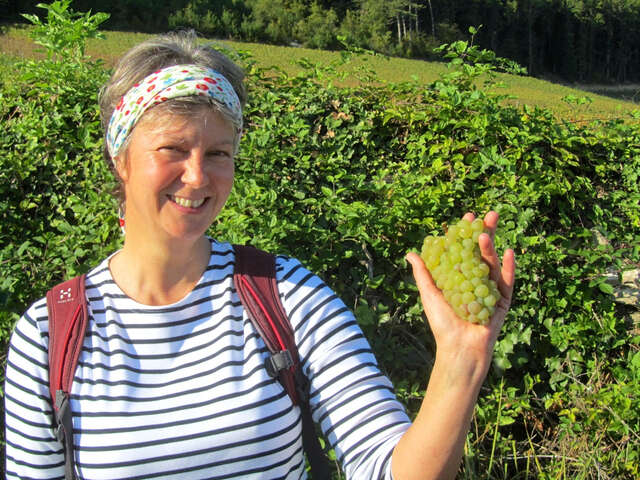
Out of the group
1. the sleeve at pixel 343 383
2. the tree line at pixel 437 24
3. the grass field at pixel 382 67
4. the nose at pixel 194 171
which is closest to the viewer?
the sleeve at pixel 343 383

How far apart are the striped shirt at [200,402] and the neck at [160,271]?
0.12 metres

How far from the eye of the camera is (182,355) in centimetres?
141

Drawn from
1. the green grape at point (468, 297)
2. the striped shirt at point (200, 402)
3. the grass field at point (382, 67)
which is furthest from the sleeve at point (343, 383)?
the grass field at point (382, 67)

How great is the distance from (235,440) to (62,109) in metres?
3.14

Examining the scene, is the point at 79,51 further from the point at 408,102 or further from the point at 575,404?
the point at 575,404

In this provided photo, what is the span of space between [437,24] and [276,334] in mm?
78218

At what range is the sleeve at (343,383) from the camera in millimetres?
1263

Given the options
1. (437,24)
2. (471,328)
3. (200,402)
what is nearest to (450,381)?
(471,328)

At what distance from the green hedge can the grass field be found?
303 millimetres

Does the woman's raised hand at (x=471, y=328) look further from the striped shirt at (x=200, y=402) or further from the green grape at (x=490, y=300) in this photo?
the striped shirt at (x=200, y=402)

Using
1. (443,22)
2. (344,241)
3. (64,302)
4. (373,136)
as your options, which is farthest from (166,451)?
(443,22)

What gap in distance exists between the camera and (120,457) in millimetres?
1302

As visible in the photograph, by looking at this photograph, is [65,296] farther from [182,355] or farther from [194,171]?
[194,171]

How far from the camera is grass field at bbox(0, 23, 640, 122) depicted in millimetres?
3738
